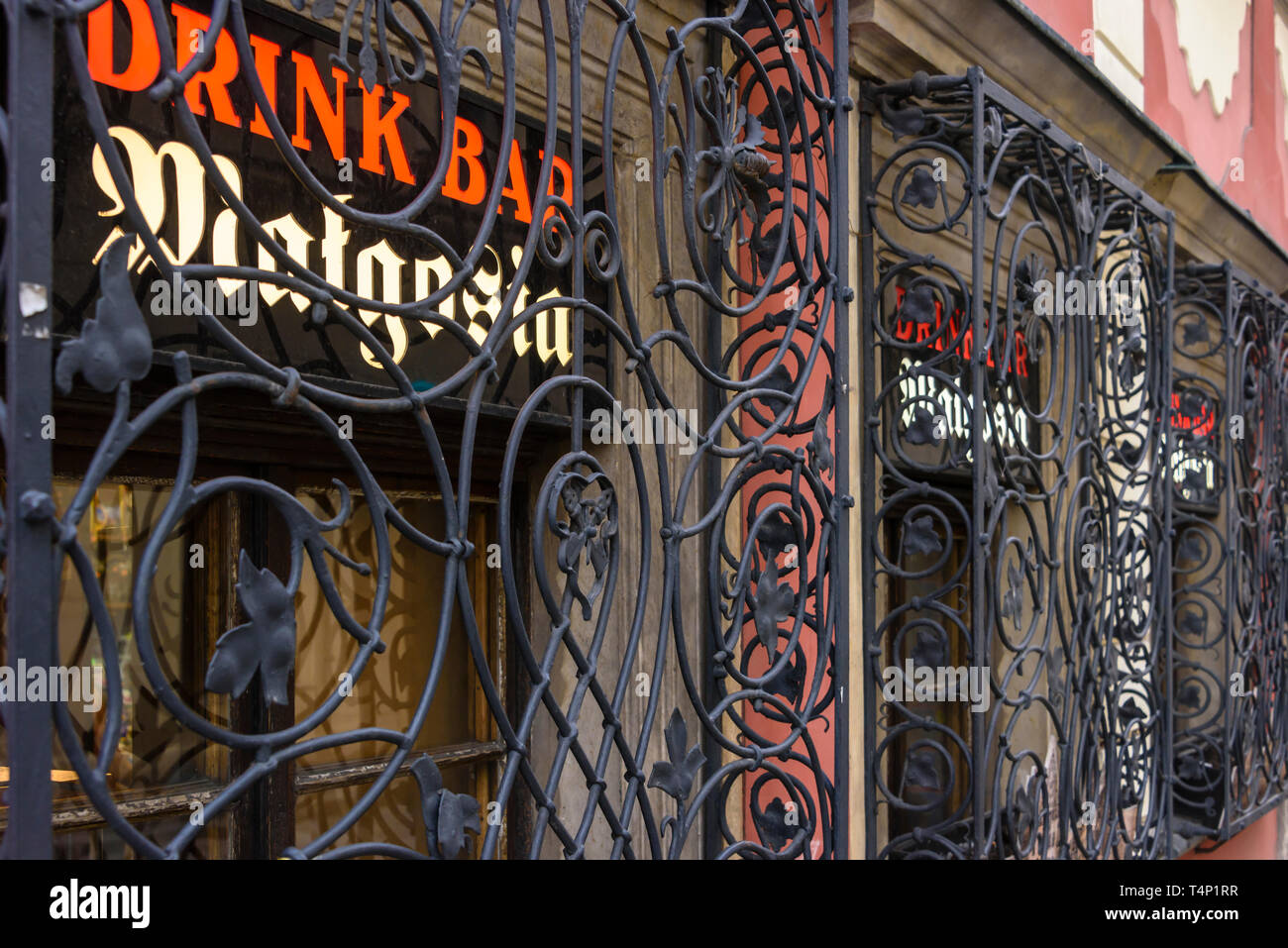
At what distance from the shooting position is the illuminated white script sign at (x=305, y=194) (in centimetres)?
161

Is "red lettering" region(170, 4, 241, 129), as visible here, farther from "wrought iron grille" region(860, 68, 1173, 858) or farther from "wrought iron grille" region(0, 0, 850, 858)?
"wrought iron grille" region(860, 68, 1173, 858)

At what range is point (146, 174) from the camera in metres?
1.65

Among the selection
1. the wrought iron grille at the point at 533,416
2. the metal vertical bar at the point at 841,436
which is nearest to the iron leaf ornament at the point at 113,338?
the wrought iron grille at the point at 533,416

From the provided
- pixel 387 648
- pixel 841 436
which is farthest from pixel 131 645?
pixel 841 436

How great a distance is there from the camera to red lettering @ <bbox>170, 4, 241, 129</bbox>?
169cm

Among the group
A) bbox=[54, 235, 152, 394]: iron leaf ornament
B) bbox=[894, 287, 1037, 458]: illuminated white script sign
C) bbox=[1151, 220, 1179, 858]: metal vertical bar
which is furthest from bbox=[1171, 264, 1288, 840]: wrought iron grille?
bbox=[54, 235, 152, 394]: iron leaf ornament

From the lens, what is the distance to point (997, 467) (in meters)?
3.33

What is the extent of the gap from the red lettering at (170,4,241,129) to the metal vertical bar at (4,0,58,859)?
0.57 meters

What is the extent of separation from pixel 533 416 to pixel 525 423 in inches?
21.2

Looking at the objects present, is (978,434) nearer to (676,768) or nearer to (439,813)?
(676,768)

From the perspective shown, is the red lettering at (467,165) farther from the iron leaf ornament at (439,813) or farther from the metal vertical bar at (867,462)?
the metal vertical bar at (867,462)

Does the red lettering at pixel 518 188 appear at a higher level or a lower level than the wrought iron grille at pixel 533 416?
higher

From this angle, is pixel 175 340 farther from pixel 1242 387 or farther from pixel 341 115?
pixel 1242 387
